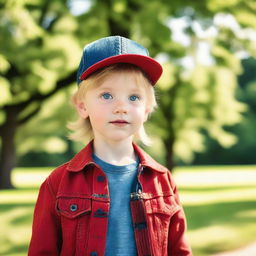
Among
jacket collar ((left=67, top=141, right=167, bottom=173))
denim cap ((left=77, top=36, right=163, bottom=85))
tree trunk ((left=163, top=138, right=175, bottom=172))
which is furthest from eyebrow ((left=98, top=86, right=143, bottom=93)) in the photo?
tree trunk ((left=163, top=138, right=175, bottom=172))

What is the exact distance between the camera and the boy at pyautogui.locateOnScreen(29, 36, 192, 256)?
259 cm

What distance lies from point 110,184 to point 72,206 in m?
0.22

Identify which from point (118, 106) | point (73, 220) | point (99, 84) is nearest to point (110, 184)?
point (73, 220)

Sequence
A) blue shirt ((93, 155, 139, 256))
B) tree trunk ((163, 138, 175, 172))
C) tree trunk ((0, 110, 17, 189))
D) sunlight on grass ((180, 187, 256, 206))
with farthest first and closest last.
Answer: tree trunk ((163, 138, 175, 172))
tree trunk ((0, 110, 17, 189))
sunlight on grass ((180, 187, 256, 206))
blue shirt ((93, 155, 139, 256))

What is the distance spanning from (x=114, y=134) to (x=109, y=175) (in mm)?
216

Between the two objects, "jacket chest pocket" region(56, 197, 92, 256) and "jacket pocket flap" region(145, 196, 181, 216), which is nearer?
"jacket chest pocket" region(56, 197, 92, 256)

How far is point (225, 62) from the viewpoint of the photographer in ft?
47.2

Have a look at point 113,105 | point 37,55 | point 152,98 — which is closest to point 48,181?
point 113,105

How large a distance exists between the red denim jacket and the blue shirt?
30 millimetres

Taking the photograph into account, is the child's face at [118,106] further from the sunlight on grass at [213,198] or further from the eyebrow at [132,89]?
the sunlight on grass at [213,198]

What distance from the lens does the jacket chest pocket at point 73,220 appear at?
8.47 ft

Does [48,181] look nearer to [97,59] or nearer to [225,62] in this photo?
[97,59]

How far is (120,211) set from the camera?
2621 mm

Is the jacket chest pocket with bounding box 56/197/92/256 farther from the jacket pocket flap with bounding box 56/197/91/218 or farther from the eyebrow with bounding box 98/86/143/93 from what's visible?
the eyebrow with bounding box 98/86/143/93
